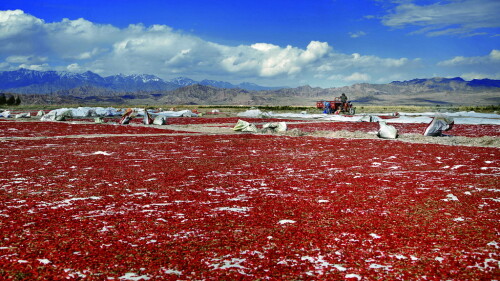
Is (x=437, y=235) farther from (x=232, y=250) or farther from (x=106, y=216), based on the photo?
(x=106, y=216)

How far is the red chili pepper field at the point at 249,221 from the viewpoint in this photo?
453 centimetres

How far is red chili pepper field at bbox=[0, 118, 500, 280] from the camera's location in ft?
14.9

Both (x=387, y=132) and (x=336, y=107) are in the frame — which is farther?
(x=336, y=107)

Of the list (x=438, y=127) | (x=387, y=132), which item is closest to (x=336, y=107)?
(x=438, y=127)

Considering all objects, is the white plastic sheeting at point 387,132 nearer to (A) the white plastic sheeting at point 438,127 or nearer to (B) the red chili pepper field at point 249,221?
(A) the white plastic sheeting at point 438,127

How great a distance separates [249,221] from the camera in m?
6.36

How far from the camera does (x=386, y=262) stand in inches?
185

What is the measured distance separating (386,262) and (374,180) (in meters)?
5.68

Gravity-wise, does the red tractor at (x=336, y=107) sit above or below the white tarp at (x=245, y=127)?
above

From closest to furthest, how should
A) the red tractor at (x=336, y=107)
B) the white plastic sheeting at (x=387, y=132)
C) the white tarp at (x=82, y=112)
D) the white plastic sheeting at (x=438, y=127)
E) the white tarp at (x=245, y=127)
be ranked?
the white plastic sheeting at (x=387, y=132) → the white plastic sheeting at (x=438, y=127) → the white tarp at (x=245, y=127) → the white tarp at (x=82, y=112) → the red tractor at (x=336, y=107)

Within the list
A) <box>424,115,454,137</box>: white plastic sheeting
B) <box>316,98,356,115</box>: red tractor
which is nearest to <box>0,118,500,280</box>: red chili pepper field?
<box>424,115,454,137</box>: white plastic sheeting

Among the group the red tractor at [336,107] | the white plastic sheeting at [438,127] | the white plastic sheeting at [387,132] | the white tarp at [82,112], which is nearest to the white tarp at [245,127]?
the white plastic sheeting at [387,132]

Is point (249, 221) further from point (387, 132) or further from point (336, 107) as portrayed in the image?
point (336, 107)

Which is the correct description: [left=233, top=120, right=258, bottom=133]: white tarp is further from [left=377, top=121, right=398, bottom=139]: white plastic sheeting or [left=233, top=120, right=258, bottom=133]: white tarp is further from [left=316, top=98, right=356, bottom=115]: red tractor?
[left=316, top=98, right=356, bottom=115]: red tractor
